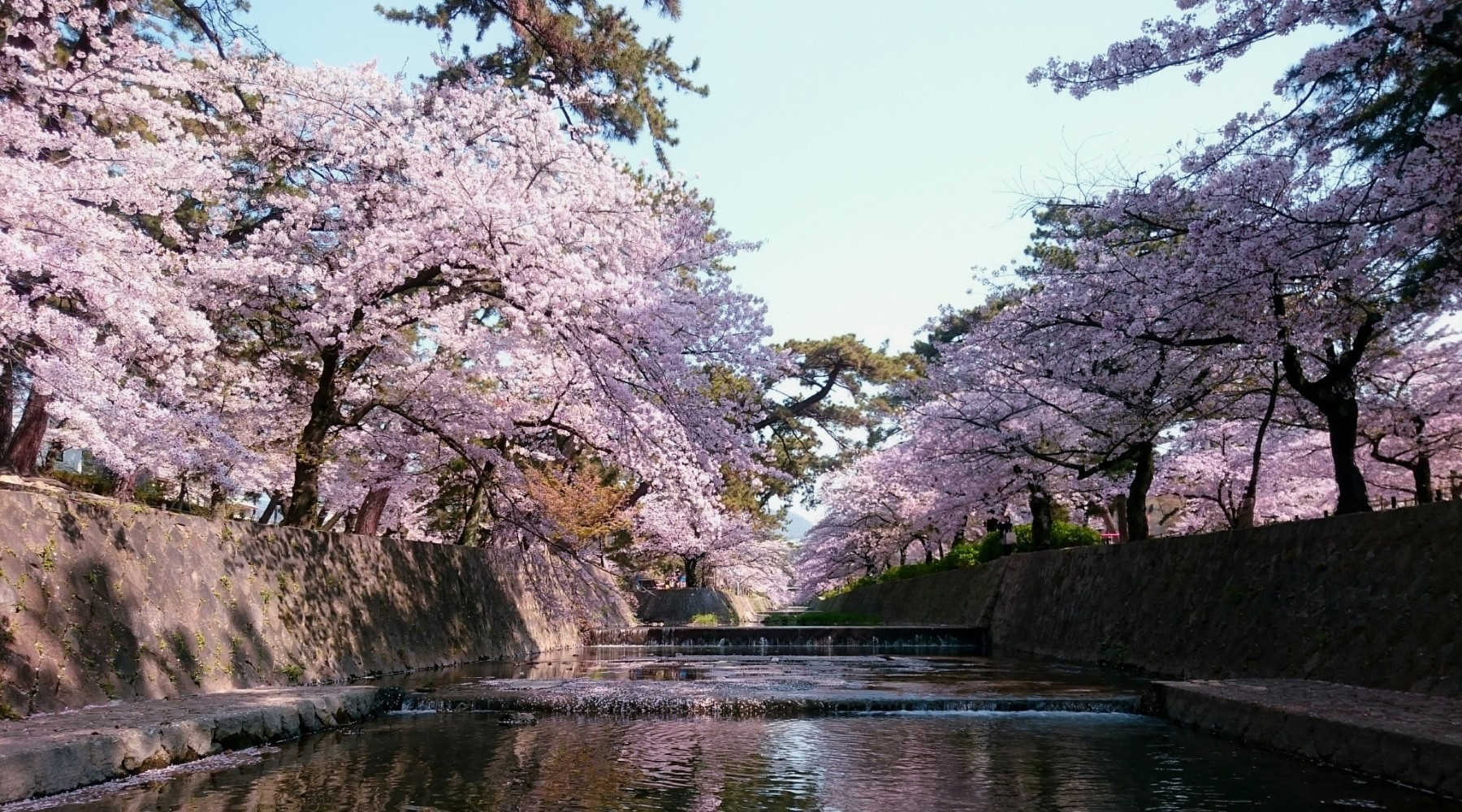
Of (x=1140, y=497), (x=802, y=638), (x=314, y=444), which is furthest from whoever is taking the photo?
(x=802, y=638)

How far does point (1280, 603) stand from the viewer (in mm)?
11750

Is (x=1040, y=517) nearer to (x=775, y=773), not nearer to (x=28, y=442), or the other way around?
(x=775, y=773)

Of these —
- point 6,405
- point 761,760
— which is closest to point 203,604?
point 761,760

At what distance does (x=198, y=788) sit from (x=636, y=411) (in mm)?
7057

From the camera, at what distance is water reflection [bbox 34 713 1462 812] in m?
6.21

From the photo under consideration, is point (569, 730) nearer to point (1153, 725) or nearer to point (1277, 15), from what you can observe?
point (1153, 725)

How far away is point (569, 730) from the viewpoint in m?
9.67

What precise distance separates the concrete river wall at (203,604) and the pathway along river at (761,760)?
1726 mm

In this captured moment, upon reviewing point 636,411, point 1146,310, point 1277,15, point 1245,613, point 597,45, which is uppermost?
point 597,45

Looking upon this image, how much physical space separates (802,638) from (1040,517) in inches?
275

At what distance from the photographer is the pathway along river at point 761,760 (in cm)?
627

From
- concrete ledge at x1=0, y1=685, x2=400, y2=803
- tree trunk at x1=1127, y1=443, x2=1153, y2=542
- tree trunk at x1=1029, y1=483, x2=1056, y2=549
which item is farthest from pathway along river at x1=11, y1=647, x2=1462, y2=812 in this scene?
tree trunk at x1=1029, y1=483, x2=1056, y2=549

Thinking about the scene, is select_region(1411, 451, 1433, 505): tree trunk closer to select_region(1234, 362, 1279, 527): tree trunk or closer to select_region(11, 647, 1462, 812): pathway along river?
select_region(1234, 362, 1279, 527): tree trunk

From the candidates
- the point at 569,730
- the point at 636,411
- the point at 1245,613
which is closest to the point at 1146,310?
the point at 1245,613
